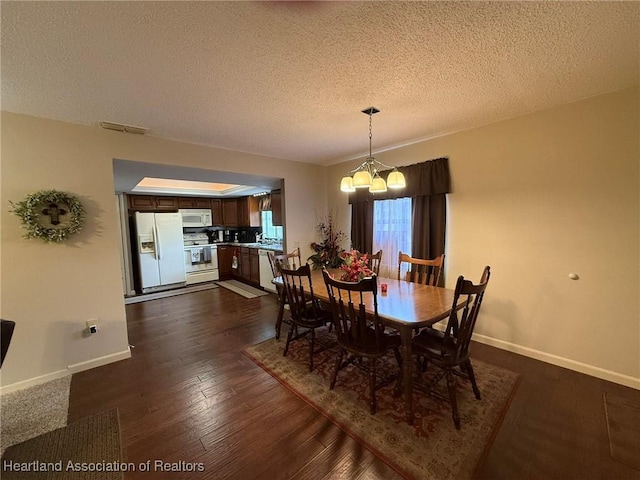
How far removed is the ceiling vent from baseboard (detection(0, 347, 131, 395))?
2300 mm

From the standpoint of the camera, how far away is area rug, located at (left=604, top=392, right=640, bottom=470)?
5.07ft

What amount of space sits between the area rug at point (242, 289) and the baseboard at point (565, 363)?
12.2ft

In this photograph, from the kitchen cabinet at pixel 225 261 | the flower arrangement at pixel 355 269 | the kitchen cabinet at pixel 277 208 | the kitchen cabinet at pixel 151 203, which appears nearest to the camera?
the flower arrangement at pixel 355 269

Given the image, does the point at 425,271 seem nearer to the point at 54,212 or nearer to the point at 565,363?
the point at 565,363

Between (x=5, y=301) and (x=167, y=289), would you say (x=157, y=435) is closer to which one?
(x=5, y=301)

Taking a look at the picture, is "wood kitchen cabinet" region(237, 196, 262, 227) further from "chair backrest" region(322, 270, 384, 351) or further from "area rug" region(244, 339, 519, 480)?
"chair backrest" region(322, 270, 384, 351)

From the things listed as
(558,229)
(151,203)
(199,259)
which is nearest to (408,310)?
(558,229)

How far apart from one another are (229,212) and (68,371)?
4.78 metres

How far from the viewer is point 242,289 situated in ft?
18.4

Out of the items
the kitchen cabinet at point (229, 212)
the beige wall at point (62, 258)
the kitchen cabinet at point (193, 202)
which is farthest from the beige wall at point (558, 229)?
the kitchen cabinet at point (193, 202)

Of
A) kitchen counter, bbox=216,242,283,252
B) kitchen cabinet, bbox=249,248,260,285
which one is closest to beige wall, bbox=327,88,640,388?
kitchen counter, bbox=216,242,283,252

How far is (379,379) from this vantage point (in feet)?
7.56

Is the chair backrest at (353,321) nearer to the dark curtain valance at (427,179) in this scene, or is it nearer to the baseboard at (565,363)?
the baseboard at (565,363)

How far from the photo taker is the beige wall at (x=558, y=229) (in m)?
2.15
